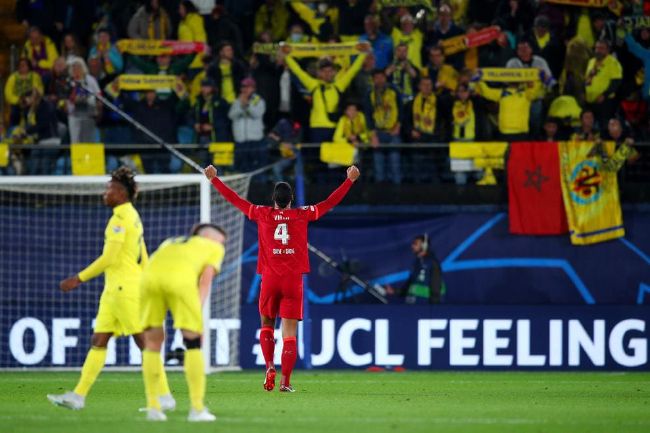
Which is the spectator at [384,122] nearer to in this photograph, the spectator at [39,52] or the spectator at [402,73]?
the spectator at [402,73]

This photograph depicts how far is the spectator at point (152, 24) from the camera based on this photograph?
20.3 metres

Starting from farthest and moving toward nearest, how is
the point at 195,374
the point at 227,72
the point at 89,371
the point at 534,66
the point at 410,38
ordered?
the point at 410,38 < the point at 227,72 < the point at 534,66 < the point at 89,371 < the point at 195,374

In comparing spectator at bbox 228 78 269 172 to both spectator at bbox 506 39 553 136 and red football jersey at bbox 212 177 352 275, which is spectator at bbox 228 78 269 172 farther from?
red football jersey at bbox 212 177 352 275

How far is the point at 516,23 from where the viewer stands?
20.2 m

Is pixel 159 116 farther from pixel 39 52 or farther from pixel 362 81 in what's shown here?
pixel 362 81

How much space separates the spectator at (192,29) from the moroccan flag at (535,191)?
507 centimetres

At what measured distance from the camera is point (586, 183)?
18.3m

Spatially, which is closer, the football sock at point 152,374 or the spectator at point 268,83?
the football sock at point 152,374

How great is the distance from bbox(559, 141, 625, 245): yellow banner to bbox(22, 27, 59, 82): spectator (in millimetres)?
7870

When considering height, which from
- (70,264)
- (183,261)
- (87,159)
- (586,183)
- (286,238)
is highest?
(87,159)

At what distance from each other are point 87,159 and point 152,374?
10272 millimetres

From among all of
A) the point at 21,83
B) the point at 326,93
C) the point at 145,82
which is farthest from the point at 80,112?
the point at 326,93

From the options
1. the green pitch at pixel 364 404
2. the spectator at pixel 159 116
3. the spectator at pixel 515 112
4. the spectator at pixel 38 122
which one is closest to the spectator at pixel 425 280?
the green pitch at pixel 364 404

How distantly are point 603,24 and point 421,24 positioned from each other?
8.99 ft
